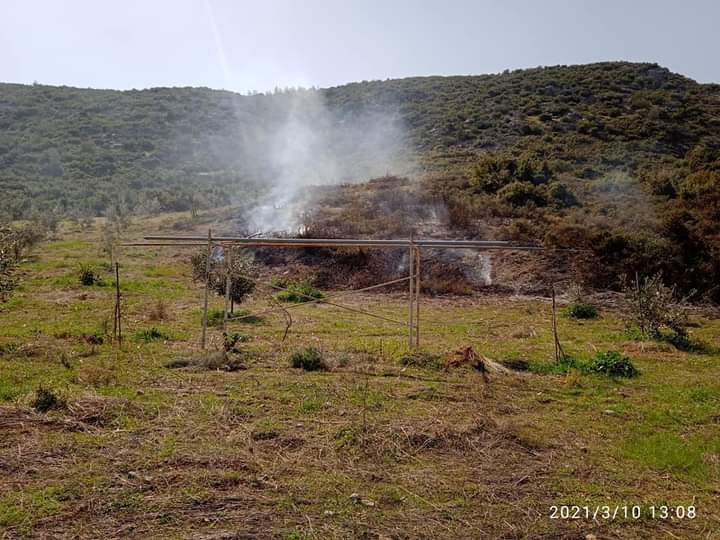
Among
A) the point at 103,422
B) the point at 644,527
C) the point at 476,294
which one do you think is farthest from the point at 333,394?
the point at 476,294

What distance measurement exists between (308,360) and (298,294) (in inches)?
234

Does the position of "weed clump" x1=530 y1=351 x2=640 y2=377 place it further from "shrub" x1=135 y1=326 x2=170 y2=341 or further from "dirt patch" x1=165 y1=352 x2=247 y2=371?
"shrub" x1=135 y1=326 x2=170 y2=341

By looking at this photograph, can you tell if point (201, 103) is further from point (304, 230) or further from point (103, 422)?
point (103, 422)

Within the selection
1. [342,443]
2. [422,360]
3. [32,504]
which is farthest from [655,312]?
[32,504]

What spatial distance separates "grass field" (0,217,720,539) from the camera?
13.4 feet

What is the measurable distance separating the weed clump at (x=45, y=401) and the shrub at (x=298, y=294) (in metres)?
8.15

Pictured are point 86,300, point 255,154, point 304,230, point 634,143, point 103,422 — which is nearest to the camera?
point 103,422

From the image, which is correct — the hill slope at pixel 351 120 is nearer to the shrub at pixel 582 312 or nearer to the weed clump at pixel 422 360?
the shrub at pixel 582 312

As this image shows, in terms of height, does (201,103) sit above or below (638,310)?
above

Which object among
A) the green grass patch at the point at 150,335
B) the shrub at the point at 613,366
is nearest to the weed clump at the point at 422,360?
the shrub at the point at 613,366

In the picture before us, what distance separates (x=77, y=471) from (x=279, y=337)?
5.88m

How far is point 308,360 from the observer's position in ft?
26.6

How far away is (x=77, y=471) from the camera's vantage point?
464 cm

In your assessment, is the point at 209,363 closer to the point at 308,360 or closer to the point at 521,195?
the point at 308,360
